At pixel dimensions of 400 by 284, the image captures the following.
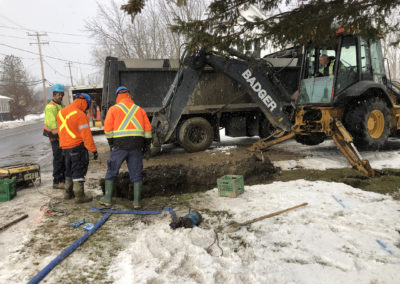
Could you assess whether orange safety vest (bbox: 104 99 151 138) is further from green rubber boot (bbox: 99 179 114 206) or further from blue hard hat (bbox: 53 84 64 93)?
blue hard hat (bbox: 53 84 64 93)

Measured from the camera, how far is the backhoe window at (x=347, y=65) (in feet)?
22.5

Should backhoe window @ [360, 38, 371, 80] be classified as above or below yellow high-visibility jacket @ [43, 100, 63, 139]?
above

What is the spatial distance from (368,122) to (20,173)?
7383mm

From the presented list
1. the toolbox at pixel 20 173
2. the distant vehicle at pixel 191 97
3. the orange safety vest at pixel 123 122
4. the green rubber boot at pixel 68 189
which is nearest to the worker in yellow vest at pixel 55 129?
the toolbox at pixel 20 173

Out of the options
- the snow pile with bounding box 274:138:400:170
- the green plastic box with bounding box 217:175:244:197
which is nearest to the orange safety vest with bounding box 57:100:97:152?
the green plastic box with bounding box 217:175:244:197

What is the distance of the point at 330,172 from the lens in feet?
19.5

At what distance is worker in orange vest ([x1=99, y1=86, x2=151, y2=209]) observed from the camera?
4379mm

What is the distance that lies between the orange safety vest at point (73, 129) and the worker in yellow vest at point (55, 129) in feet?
2.62

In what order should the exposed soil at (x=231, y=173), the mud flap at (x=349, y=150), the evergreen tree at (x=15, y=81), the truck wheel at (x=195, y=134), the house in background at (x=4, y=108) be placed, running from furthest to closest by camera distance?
1. the evergreen tree at (x=15, y=81)
2. the house in background at (x=4, y=108)
3. the truck wheel at (x=195, y=134)
4. the mud flap at (x=349, y=150)
5. the exposed soil at (x=231, y=173)

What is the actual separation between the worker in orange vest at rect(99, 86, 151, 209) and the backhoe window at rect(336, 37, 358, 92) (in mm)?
4728

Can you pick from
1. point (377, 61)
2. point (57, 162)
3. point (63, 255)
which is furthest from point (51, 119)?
point (377, 61)

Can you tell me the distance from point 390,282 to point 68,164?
443 centimetres

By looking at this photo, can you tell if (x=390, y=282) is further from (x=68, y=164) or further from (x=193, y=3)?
(x=193, y=3)

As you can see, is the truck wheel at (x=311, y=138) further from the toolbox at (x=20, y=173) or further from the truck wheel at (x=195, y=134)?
the toolbox at (x=20, y=173)
